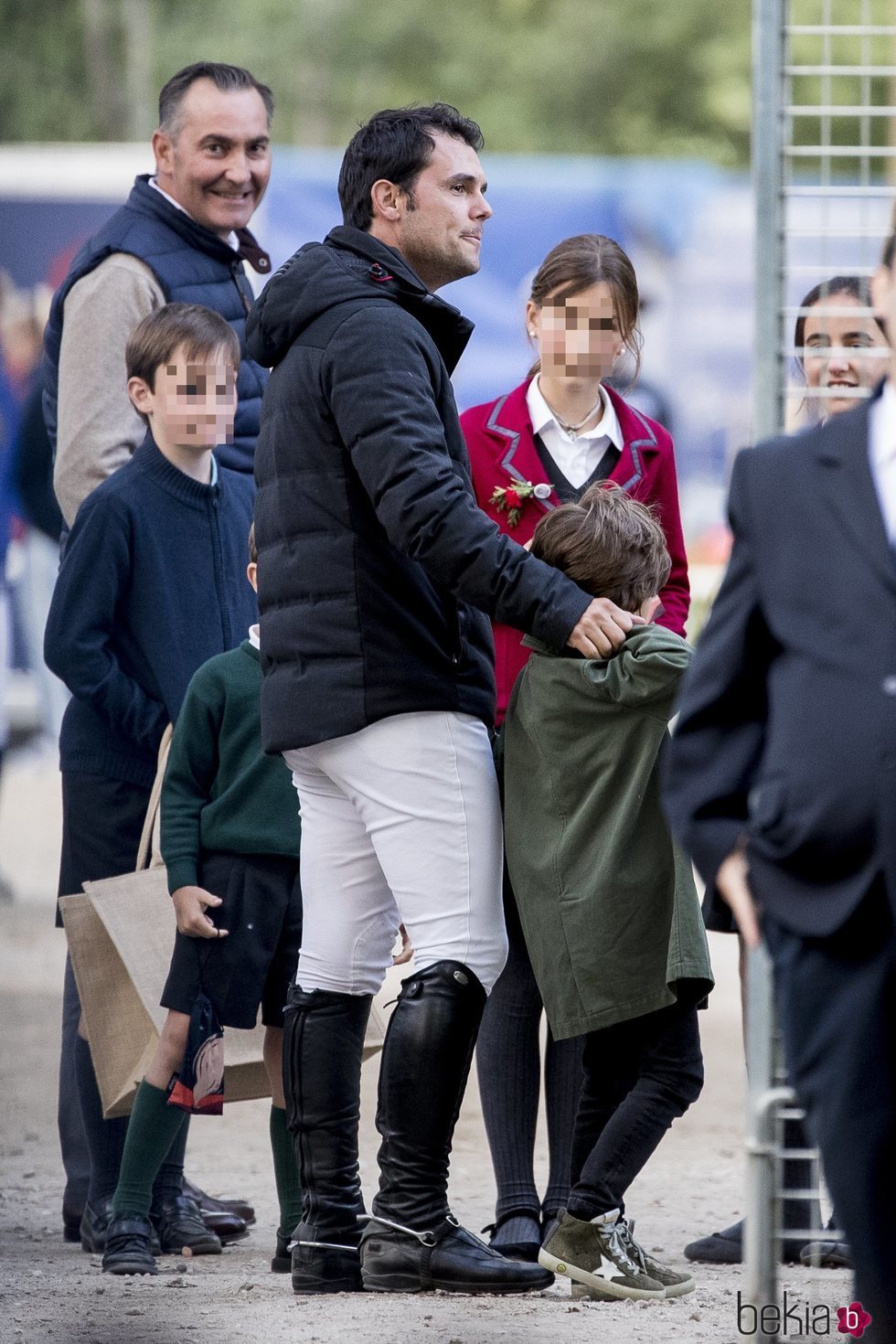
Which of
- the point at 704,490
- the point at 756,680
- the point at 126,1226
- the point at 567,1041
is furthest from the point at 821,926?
the point at 704,490

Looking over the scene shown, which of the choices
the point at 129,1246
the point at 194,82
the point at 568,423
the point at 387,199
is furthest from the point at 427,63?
the point at 129,1246

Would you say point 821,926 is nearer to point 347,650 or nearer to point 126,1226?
point 347,650

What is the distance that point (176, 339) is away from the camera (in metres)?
4.30

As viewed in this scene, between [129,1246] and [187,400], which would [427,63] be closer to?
[187,400]

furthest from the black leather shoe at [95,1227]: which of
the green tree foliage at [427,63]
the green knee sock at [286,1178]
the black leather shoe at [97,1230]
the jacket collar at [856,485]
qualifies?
the green tree foliage at [427,63]

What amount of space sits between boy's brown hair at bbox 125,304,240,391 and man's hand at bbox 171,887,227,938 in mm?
1086

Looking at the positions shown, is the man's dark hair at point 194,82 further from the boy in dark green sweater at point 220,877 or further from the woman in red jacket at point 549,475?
the boy in dark green sweater at point 220,877

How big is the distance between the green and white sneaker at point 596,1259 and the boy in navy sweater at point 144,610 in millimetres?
950

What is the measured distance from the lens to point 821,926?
2.34 metres

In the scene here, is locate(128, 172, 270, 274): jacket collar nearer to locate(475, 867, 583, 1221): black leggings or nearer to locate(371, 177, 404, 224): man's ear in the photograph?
locate(371, 177, 404, 224): man's ear

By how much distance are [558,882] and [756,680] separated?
1.28 meters

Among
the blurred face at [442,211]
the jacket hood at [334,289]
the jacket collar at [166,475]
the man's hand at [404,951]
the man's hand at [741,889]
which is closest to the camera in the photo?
the man's hand at [741,889]

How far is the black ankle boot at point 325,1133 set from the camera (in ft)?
12.2

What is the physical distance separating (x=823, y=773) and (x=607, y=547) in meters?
1.45
